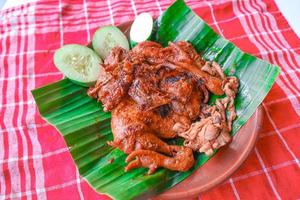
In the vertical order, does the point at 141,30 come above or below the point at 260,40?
above

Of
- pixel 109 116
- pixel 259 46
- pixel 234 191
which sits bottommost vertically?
pixel 234 191

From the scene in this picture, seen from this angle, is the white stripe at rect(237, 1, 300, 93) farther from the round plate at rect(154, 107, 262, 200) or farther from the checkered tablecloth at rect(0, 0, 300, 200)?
the round plate at rect(154, 107, 262, 200)

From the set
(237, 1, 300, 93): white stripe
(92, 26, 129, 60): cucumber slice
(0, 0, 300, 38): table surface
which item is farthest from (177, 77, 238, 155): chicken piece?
(0, 0, 300, 38): table surface

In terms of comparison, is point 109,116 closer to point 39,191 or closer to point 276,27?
point 39,191

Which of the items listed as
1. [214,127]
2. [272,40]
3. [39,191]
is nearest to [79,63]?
[39,191]

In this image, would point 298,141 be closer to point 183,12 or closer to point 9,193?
point 183,12

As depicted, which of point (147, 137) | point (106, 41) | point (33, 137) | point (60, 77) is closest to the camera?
point (147, 137)
